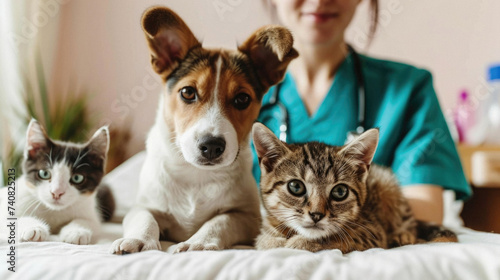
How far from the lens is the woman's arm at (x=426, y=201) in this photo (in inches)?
50.0

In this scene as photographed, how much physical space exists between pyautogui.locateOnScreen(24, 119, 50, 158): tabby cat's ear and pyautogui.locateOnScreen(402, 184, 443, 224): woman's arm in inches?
A: 42.0

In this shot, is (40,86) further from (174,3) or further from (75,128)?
(174,3)

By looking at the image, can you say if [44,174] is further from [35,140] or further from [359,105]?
[359,105]

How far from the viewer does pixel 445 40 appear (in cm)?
218

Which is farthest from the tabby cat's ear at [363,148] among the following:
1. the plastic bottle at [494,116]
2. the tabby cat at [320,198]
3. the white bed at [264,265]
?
the plastic bottle at [494,116]

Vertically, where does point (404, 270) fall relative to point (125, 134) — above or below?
above

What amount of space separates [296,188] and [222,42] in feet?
2.68

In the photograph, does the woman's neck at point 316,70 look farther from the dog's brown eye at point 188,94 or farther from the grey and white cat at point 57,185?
the grey and white cat at point 57,185

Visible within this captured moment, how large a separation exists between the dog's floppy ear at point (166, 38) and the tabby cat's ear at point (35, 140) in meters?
0.31

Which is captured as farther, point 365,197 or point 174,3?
point 174,3

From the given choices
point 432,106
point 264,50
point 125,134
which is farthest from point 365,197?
point 125,134

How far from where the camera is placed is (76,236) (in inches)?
34.6

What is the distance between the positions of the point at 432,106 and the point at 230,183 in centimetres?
91

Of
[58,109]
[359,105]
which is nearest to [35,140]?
[359,105]
